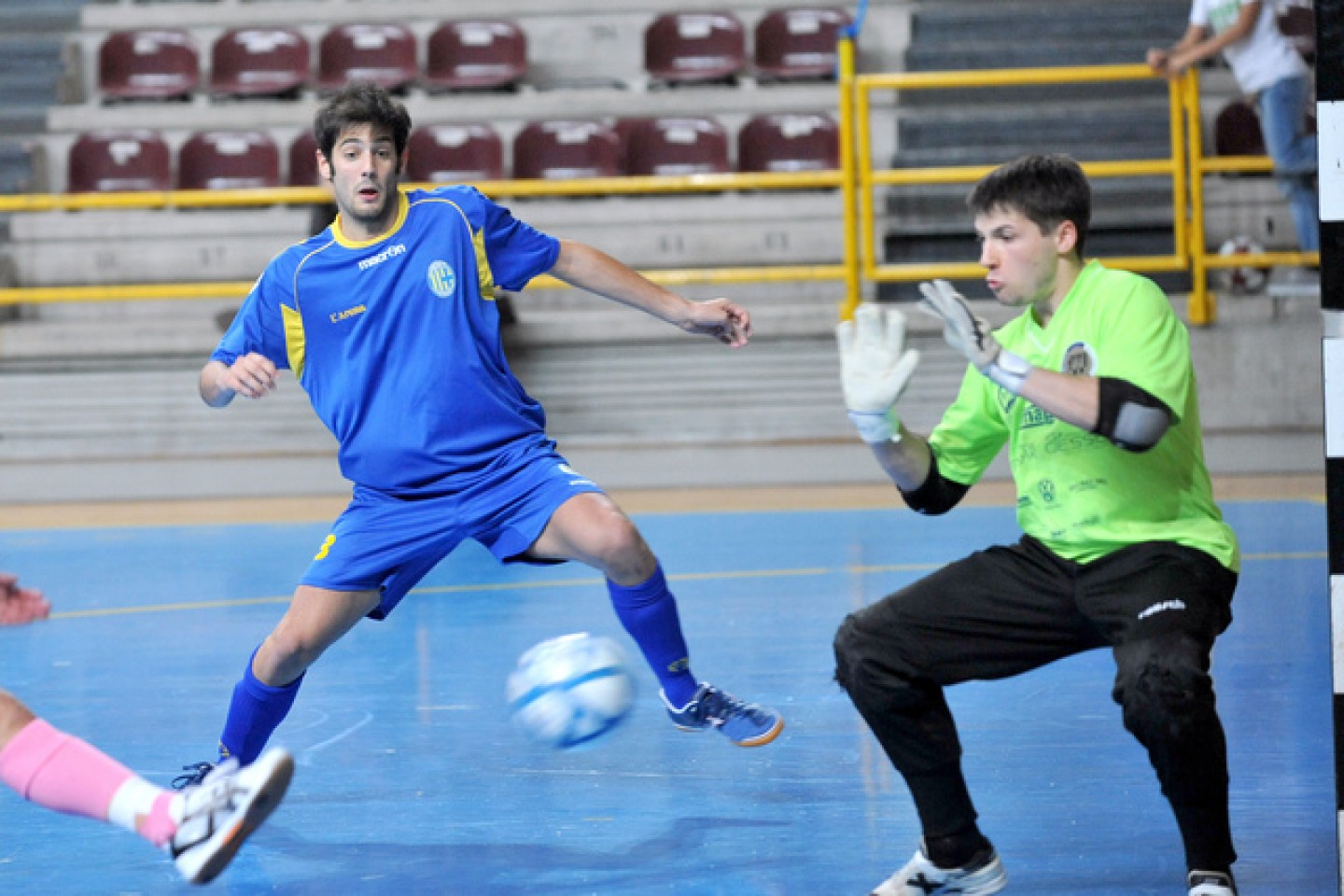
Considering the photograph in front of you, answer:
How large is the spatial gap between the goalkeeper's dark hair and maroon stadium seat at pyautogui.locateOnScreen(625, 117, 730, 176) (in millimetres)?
8988

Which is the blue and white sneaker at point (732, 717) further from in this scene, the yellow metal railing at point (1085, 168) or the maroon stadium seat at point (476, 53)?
the maroon stadium seat at point (476, 53)

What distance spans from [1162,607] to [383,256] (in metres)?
2.11

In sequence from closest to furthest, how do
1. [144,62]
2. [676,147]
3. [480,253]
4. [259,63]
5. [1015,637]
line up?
[1015,637] < [480,253] < [676,147] < [259,63] < [144,62]

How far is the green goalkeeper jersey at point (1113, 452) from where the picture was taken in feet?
10.7

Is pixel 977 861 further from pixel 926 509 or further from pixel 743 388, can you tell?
pixel 743 388

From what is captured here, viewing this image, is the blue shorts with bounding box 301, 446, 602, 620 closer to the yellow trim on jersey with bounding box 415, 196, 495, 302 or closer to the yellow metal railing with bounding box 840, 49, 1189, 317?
the yellow trim on jersey with bounding box 415, 196, 495, 302

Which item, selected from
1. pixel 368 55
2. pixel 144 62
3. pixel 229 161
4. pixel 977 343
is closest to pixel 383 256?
pixel 977 343

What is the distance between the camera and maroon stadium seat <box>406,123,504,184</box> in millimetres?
12430

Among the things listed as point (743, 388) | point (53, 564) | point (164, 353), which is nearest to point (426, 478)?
point (53, 564)

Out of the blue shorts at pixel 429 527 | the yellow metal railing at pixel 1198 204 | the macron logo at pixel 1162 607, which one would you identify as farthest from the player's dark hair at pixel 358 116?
the yellow metal railing at pixel 1198 204

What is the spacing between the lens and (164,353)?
11578 mm

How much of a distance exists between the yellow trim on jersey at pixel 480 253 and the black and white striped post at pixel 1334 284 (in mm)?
2229

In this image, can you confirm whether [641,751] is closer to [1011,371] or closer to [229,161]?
[1011,371]

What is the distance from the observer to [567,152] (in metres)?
12.5
